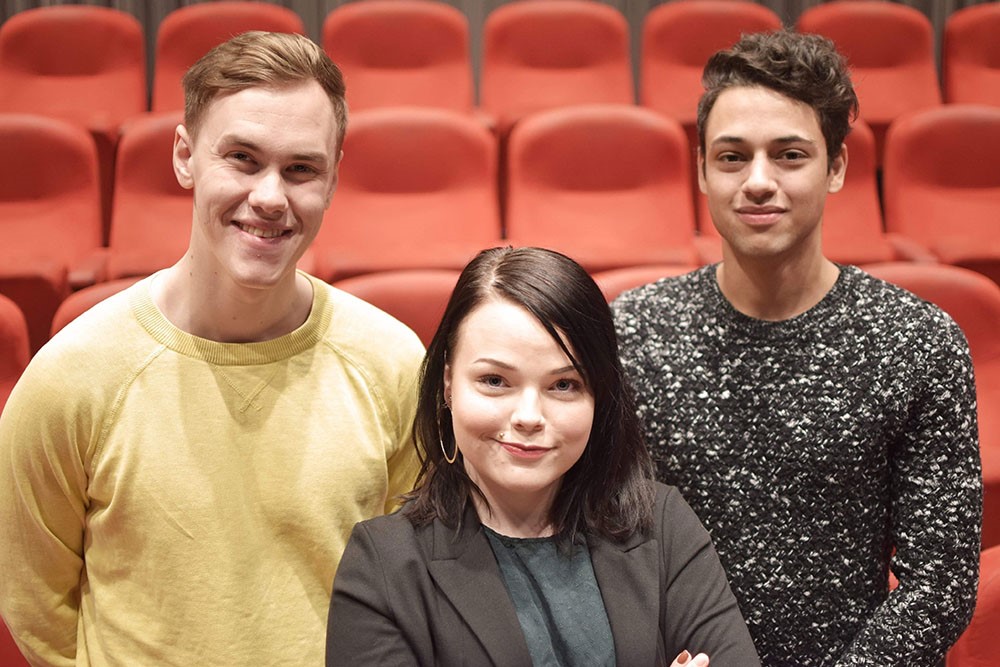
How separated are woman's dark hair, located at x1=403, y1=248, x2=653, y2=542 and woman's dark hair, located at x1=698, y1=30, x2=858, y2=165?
10.4 inches

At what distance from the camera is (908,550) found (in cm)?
74

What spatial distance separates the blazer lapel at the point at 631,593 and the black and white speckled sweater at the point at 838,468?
0.52 feet

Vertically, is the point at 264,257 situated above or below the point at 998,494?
above

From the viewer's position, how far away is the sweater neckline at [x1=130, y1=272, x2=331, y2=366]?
2.16ft

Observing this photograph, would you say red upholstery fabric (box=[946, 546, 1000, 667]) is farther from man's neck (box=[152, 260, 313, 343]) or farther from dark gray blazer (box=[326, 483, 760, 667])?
man's neck (box=[152, 260, 313, 343])

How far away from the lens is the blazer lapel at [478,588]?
586 millimetres

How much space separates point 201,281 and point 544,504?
0.82 ft

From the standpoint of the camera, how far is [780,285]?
0.79 m

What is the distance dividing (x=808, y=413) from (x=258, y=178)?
1.33 feet

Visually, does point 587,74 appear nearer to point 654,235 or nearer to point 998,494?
point 654,235

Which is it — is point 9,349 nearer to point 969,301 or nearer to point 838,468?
point 838,468

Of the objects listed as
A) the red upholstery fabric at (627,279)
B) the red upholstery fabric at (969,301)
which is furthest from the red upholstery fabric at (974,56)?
the red upholstery fabric at (627,279)

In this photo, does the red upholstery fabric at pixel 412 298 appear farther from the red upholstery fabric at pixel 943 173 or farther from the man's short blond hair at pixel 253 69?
the red upholstery fabric at pixel 943 173

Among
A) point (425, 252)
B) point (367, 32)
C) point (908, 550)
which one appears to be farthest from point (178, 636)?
point (367, 32)
